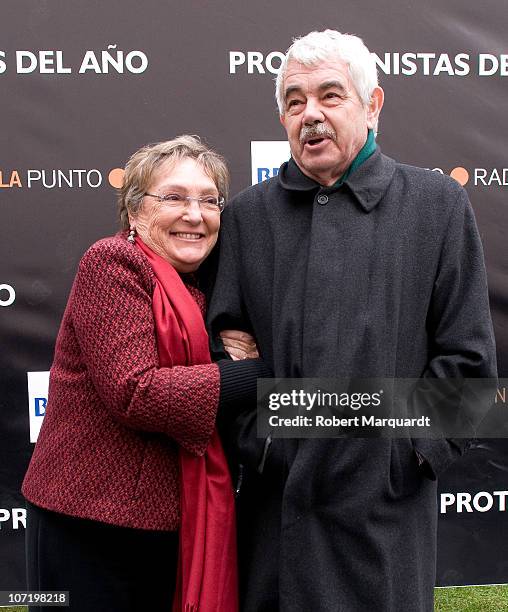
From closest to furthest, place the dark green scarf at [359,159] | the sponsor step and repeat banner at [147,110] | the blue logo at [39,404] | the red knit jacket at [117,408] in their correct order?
1. the red knit jacket at [117,408]
2. the dark green scarf at [359,159]
3. the sponsor step and repeat banner at [147,110]
4. the blue logo at [39,404]

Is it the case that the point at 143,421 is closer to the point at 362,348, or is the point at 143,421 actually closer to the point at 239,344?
the point at 239,344

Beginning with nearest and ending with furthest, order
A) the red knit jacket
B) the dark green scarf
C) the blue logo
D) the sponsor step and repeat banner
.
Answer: the red knit jacket, the dark green scarf, the sponsor step and repeat banner, the blue logo

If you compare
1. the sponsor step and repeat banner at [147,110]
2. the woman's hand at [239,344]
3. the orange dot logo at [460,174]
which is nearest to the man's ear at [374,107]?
the woman's hand at [239,344]

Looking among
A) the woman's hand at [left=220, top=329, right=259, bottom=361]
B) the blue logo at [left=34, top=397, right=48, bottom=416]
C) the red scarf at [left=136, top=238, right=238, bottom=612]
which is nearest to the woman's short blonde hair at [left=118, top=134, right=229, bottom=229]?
the red scarf at [left=136, top=238, right=238, bottom=612]

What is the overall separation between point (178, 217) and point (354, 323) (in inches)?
18.9

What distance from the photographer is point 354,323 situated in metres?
1.46

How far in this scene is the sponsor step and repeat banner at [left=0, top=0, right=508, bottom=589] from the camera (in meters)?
2.52

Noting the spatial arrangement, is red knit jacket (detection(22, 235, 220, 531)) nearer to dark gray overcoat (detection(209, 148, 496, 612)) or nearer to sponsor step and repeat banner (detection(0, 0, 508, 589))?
dark gray overcoat (detection(209, 148, 496, 612))

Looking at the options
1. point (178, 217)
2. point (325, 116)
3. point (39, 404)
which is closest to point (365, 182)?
point (325, 116)

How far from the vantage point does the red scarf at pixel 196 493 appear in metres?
1.52

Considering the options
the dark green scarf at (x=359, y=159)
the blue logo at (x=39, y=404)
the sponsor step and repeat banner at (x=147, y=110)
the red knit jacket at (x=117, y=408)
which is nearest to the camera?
the red knit jacket at (x=117, y=408)

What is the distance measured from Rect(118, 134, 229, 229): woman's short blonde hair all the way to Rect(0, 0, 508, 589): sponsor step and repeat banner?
95cm

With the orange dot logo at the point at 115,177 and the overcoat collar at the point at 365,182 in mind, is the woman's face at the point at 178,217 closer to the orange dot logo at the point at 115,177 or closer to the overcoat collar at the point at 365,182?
the overcoat collar at the point at 365,182

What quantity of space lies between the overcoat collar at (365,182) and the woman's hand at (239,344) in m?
Result: 0.36
